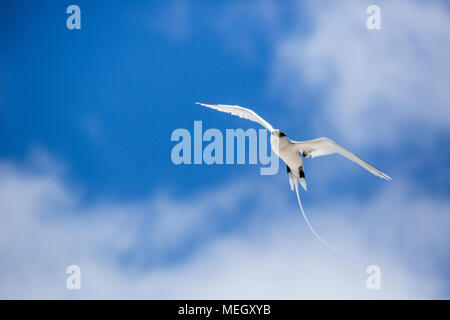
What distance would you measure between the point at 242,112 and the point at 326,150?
1.73 meters

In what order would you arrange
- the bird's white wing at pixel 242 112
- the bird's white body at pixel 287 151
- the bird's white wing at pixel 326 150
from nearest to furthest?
the bird's white wing at pixel 326 150 < the bird's white body at pixel 287 151 < the bird's white wing at pixel 242 112

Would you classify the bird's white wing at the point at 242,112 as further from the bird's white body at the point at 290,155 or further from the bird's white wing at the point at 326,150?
the bird's white wing at the point at 326,150

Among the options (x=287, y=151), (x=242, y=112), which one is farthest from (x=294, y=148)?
(x=242, y=112)

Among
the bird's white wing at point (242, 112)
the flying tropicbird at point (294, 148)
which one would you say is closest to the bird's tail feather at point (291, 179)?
the flying tropicbird at point (294, 148)

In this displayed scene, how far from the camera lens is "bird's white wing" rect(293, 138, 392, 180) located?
812 centimetres

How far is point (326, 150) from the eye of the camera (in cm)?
876

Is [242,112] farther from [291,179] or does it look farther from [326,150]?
[326,150]

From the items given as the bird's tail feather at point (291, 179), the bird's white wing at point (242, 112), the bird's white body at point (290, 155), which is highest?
the bird's white wing at point (242, 112)

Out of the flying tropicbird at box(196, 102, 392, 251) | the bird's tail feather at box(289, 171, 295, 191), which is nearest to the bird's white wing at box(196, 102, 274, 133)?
the flying tropicbird at box(196, 102, 392, 251)

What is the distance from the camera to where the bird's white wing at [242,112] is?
29.6ft

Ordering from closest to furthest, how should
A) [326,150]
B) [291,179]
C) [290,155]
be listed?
[326,150], [290,155], [291,179]
